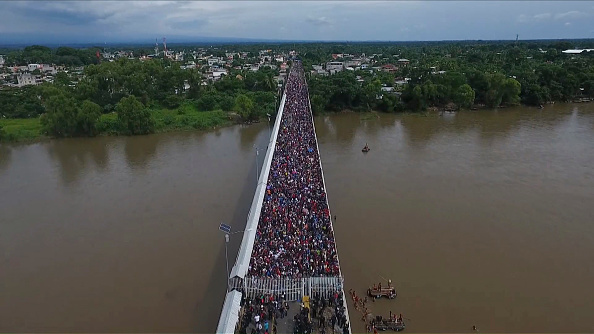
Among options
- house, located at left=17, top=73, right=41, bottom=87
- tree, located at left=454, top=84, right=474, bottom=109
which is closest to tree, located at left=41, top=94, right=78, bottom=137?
house, located at left=17, top=73, right=41, bottom=87

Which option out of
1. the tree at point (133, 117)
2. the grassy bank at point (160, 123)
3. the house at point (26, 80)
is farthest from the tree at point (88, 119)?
the house at point (26, 80)

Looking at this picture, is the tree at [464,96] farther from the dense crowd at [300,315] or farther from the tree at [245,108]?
the dense crowd at [300,315]

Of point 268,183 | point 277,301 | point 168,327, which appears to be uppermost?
point 268,183

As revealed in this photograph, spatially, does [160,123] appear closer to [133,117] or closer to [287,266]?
[133,117]

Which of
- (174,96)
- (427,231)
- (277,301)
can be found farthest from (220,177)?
Result: (174,96)

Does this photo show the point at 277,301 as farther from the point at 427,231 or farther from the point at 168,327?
the point at 427,231

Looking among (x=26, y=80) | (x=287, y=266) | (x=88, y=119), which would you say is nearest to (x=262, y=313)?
(x=287, y=266)
